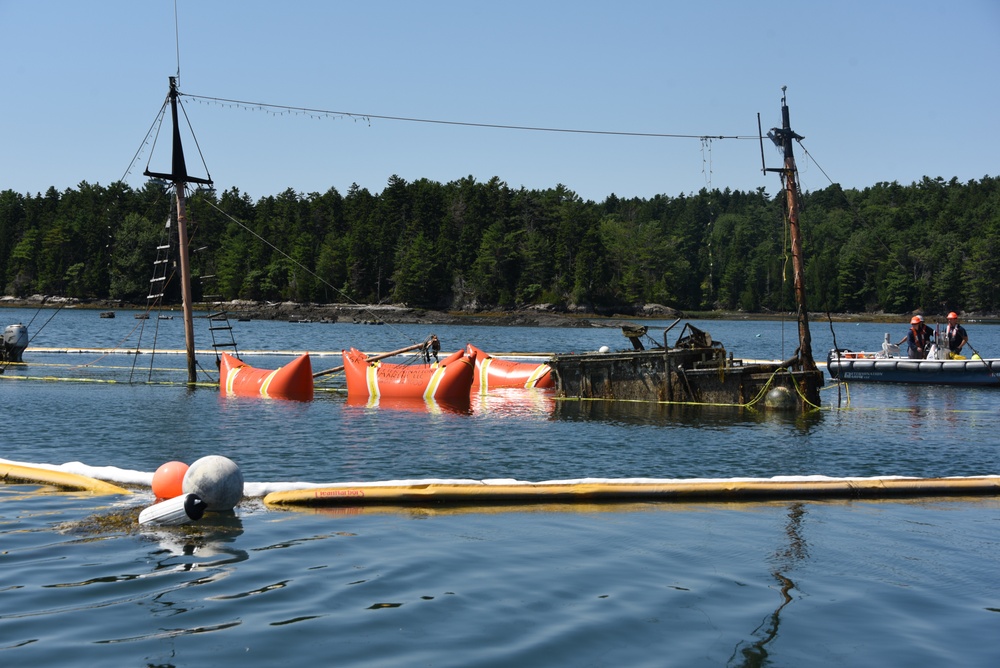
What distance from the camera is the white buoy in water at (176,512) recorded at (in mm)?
11180

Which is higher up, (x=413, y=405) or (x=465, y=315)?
(x=465, y=315)

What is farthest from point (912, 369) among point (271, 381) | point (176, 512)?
point (176, 512)

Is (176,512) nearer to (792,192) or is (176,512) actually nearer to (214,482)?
(214,482)

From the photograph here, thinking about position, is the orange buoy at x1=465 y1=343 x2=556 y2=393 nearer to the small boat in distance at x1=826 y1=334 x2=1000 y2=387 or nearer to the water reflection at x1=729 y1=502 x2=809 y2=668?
the small boat in distance at x1=826 y1=334 x2=1000 y2=387

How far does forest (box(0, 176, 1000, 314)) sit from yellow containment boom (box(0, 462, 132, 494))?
14519 cm

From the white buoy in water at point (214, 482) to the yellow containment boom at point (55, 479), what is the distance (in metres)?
2.21

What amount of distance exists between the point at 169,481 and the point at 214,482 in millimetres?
1334

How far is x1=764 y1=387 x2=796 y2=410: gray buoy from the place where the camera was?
2744 cm

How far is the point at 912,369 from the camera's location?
38.3 meters

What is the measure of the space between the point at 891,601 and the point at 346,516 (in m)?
6.56

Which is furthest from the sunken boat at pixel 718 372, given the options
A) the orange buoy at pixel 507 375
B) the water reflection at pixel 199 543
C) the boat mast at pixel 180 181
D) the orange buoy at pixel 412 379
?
the water reflection at pixel 199 543

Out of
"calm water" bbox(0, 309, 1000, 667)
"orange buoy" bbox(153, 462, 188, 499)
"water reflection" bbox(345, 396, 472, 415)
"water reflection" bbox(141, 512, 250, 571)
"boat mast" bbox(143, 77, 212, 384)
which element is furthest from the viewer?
"boat mast" bbox(143, 77, 212, 384)

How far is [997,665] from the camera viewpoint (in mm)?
7316

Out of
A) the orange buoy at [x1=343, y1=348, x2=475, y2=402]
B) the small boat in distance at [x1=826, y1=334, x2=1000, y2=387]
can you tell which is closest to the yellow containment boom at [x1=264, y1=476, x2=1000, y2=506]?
the orange buoy at [x1=343, y1=348, x2=475, y2=402]
